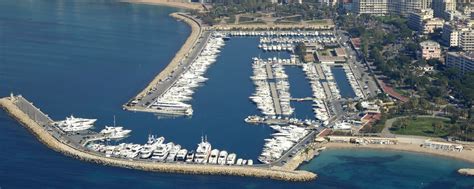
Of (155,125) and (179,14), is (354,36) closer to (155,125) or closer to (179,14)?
(179,14)

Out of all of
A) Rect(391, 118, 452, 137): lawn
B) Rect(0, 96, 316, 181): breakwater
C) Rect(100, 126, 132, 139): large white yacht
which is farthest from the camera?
Rect(391, 118, 452, 137): lawn

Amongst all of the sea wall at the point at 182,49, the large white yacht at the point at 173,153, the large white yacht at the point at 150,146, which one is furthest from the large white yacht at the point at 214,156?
the sea wall at the point at 182,49

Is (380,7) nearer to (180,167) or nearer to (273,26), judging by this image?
(273,26)

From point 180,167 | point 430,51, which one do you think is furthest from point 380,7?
point 180,167

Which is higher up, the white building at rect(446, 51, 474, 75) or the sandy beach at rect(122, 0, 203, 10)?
the sandy beach at rect(122, 0, 203, 10)

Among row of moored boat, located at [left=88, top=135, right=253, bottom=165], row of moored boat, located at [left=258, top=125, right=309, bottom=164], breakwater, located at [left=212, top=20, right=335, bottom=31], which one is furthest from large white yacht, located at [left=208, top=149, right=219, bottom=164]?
breakwater, located at [left=212, top=20, right=335, bottom=31]

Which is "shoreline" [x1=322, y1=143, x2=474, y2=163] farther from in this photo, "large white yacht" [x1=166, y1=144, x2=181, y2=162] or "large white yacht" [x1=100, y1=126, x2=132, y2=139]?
"large white yacht" [x1=100, y1=126, x2=132, y2=139]
